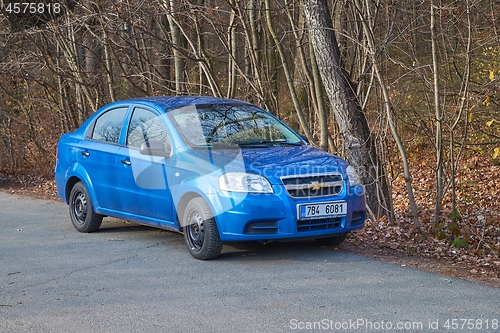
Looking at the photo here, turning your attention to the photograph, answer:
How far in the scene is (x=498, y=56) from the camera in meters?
14.3

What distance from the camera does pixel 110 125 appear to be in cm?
876

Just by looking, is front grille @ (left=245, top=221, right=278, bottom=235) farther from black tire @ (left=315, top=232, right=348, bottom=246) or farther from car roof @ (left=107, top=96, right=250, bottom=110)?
car roof @ (left=107, top=96, right=250, bottom=110)

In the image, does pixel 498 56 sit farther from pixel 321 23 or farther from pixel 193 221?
pixel 193 221

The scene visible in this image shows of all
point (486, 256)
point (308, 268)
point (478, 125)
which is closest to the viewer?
point (308, 268)

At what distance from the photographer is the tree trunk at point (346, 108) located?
9672 mm

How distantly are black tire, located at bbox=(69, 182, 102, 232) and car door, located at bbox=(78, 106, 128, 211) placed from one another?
0.26m

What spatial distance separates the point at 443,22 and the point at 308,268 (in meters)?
6.21

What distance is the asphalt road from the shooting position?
5.11 m

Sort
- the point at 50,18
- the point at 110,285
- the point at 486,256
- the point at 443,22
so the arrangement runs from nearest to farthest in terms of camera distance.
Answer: the point at 110,285 < the point at 486,256 < the point at 443,22 < the point at 50,18

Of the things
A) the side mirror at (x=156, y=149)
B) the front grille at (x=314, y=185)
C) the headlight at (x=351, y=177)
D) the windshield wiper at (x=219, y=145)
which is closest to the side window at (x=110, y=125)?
the side mirror at (x=156, y=149)

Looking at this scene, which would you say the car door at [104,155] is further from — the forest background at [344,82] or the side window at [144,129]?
the forest background at [344,82]

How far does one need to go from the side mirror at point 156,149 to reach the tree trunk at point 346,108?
3113 millimetres

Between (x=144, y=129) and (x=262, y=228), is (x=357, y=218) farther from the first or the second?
(x=144, y=129)

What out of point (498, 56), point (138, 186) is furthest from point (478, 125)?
point (138, 186)
